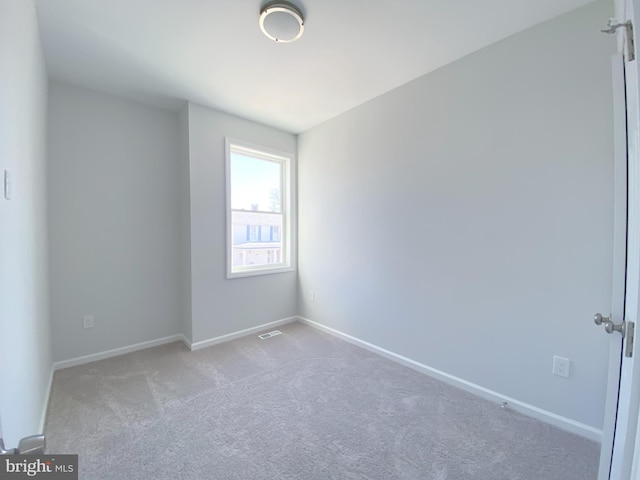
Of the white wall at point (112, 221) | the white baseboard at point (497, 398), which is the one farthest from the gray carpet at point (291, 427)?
the white wall at point (112, 221)

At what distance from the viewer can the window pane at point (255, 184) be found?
3305 millimetres

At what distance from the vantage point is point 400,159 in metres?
2.57

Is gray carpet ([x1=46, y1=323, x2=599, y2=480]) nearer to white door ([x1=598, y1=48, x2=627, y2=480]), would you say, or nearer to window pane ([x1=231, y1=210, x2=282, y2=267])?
white door ([x1=598, y1=48, x2=627, y2=480])

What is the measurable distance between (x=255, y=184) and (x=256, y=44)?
1729 millimetres

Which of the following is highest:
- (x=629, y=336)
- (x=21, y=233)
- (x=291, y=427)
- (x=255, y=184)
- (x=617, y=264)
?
(x=255, y=184)

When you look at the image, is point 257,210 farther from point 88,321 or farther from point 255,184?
point 88,321

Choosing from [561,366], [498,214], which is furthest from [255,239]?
[561,366]

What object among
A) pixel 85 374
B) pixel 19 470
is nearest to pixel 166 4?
pixel 19 470

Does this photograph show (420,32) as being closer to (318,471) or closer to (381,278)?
(381,278)

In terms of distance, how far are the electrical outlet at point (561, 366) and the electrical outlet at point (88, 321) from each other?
389 cm

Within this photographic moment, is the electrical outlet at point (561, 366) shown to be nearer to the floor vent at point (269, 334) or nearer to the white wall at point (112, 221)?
the floor vent at point (269, 334)

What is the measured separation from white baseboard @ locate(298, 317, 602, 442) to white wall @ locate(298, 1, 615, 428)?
0.04 m

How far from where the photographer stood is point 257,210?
138 inches

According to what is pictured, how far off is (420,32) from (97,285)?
3575mm
